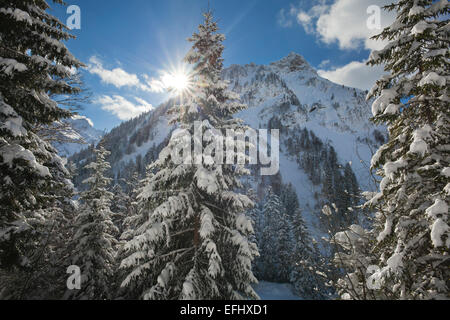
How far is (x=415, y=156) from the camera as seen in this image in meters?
4.68

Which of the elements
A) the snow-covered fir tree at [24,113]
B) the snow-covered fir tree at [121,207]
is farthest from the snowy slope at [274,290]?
the snow-covered fir tree at [24,113]

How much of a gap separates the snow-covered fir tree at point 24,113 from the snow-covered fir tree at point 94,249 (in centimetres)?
631

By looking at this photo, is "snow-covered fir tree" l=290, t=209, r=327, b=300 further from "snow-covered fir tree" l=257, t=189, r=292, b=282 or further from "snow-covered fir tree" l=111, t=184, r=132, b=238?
"snow-covered fir tree" l=111, t=184, r=132, b=238

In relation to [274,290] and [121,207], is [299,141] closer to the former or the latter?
[274,290]

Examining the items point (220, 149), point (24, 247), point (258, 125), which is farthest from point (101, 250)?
point (258, 125)

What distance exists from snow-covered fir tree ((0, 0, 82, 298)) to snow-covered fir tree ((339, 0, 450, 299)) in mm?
7017

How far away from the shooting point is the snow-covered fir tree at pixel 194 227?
6.77 m

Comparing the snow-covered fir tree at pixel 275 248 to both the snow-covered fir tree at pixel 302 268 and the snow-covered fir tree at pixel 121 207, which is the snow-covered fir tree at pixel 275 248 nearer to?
the snow-covered fir tree at pixel 302 268

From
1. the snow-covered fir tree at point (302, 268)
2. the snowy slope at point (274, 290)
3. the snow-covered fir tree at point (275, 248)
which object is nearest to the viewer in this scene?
the snow-covered fir tree at point (302, 268)

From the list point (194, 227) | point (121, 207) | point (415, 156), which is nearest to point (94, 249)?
point (194, 227)

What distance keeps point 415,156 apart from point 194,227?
21.2 ft

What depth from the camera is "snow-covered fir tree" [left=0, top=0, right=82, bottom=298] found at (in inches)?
194
